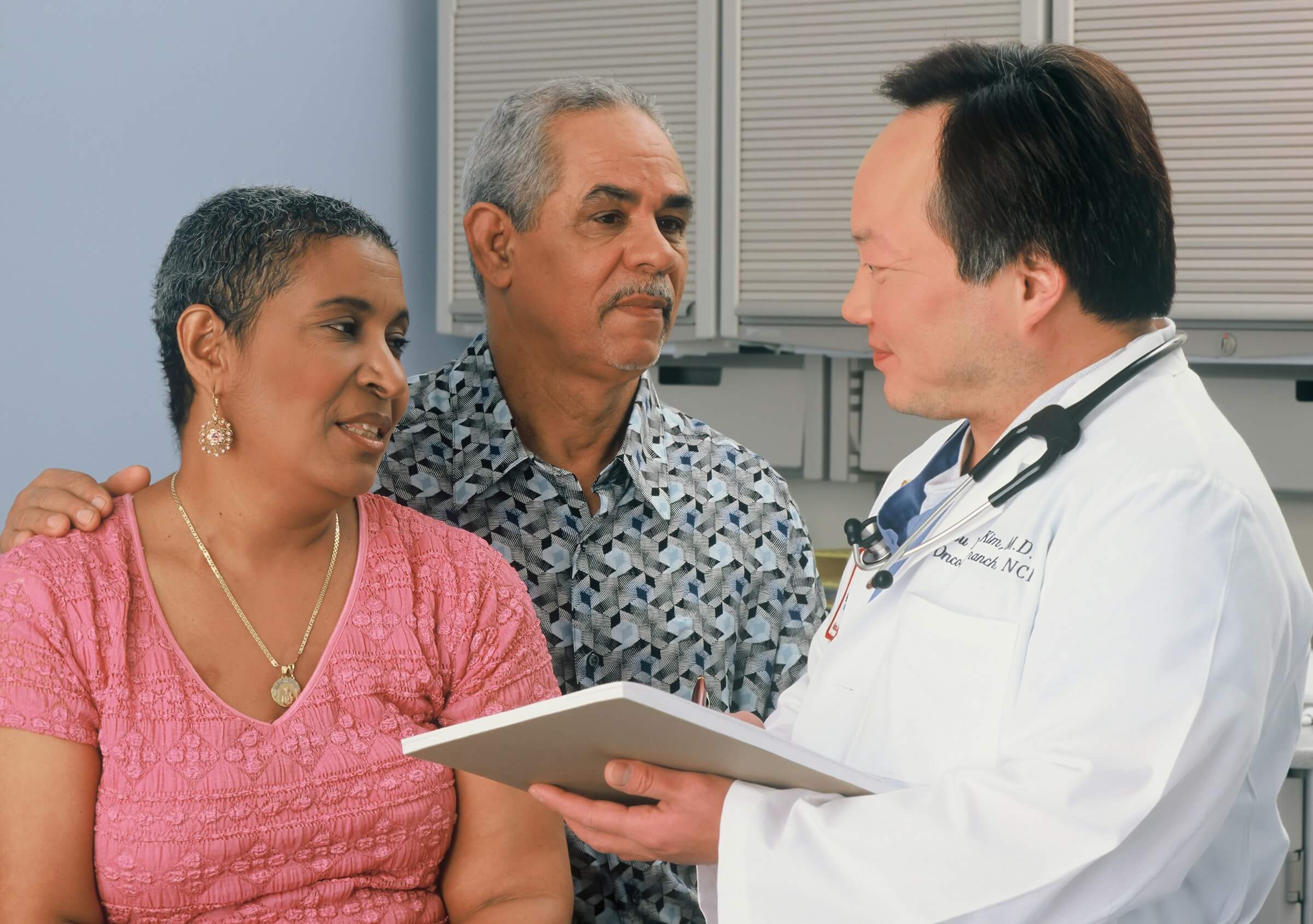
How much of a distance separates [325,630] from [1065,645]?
29.7 inches

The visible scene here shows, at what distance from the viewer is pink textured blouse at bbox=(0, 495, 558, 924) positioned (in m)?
1.21

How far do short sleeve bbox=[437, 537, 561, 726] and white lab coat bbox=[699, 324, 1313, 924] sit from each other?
376 mm

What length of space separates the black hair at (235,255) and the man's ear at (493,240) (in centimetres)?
40

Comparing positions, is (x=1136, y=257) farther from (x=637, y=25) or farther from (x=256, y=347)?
(x=637, y=25)

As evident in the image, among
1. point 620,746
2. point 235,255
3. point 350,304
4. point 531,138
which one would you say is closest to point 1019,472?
point 620,746

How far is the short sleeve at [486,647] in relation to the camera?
54.4 inches

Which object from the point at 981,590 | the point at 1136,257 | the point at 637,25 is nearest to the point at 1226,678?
the point at 981,590

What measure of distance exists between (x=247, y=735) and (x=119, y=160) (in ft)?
4.60

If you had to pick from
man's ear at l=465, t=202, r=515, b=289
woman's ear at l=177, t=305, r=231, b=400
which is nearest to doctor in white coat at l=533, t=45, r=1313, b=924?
woman's ear at l=177, t=305, r=231, b=400

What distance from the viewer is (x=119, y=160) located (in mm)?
2275

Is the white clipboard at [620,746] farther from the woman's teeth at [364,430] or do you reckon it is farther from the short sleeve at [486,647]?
the woman's teeth at [364,430]

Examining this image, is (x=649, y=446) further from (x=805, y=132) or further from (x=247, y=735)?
(x=805, y=132)

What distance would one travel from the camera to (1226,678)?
3.05 ft

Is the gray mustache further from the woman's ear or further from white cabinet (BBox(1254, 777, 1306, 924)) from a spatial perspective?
white cabinet (BBox(1254, 777, 1306, 924))
